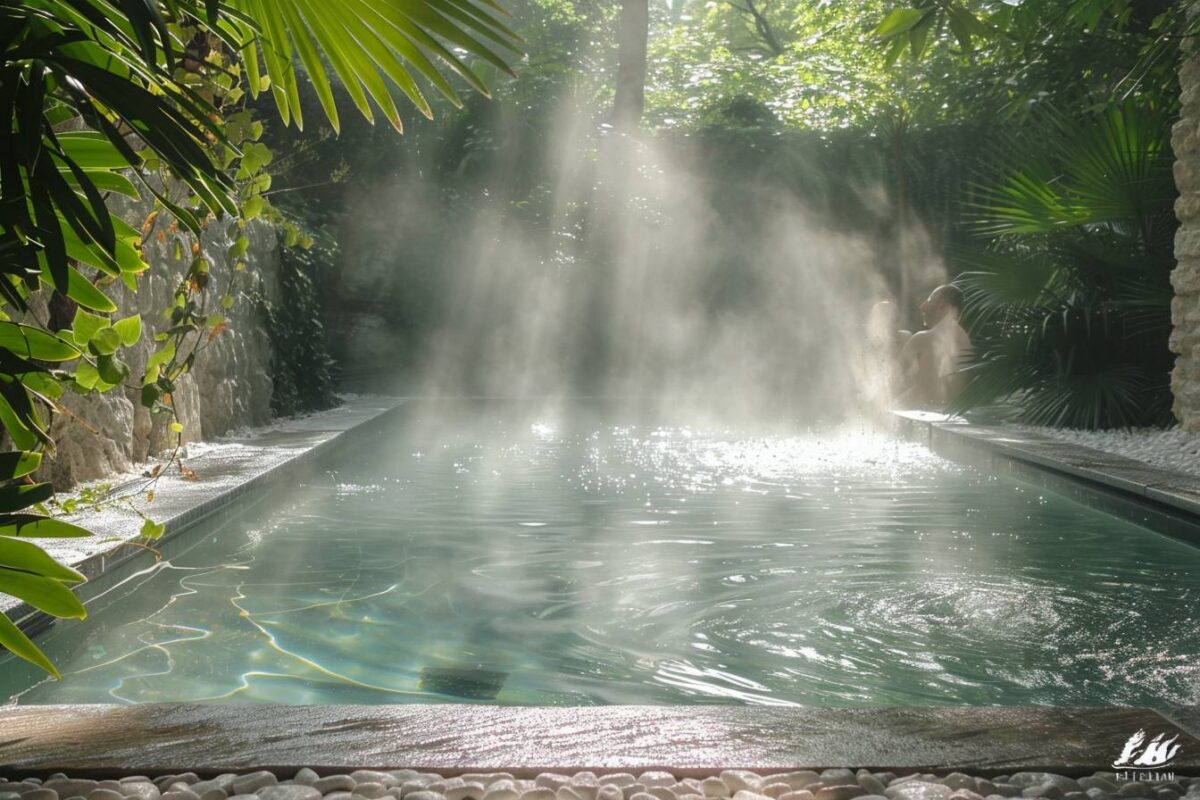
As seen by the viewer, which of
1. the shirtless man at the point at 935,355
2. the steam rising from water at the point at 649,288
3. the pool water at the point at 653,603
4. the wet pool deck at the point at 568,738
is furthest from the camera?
the steam rising from water at the point at 649,288

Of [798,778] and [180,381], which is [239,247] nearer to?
[798,778]

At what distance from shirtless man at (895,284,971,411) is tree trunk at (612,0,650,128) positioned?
7.10 m

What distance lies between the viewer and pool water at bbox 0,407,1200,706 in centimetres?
319

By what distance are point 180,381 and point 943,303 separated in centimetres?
788

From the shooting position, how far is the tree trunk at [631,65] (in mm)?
17531

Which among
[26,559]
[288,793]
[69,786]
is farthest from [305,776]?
[26,559]

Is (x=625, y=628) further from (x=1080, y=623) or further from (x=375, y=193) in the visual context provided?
(x=375, y=193)

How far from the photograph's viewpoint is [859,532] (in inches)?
224

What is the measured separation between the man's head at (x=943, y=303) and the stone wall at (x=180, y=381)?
22.0ft

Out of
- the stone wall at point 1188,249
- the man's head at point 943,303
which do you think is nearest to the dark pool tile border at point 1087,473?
the stone wall at point 1188,249

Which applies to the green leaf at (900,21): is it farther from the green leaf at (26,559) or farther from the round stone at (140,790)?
the round stone at (140,790)

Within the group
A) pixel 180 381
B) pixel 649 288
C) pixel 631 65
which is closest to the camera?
pixel 180 381

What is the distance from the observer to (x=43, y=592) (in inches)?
60.5

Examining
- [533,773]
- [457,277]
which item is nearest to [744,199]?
[457,277]
